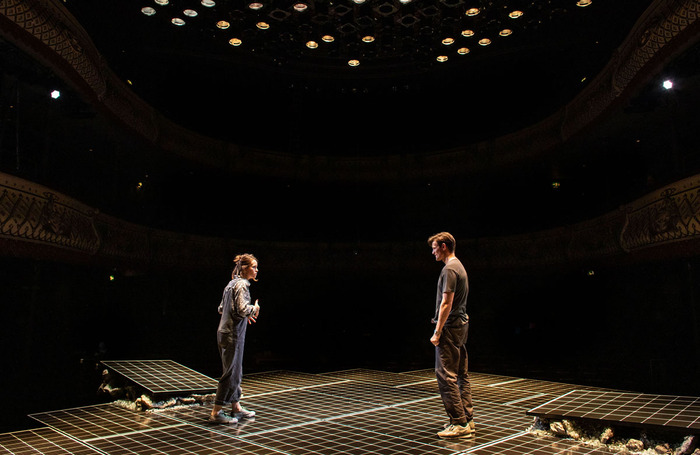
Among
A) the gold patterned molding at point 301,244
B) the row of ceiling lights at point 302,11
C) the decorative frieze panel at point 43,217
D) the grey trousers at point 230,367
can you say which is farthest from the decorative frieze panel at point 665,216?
the decorative frieze panel at point 43,217

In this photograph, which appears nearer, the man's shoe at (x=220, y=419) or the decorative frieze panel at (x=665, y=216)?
the man's shoe at (x=220, y=419)

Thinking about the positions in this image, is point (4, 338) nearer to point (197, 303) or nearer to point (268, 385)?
point (197, 303)

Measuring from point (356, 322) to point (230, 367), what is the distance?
465 inches

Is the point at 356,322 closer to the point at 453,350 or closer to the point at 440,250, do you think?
the point at 440,250

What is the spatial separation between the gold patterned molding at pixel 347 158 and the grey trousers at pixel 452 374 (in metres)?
5.29

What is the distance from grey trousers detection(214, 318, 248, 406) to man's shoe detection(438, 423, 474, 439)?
6.90 ft

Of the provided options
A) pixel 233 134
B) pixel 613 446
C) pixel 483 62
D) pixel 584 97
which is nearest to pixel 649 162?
pixel 584 97

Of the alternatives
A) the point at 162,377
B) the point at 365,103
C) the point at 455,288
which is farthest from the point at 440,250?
the point at 365,103

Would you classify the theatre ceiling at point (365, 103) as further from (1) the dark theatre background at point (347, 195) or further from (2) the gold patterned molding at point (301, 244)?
(2) the gold patterned molding at point (301, 244)

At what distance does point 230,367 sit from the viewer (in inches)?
195

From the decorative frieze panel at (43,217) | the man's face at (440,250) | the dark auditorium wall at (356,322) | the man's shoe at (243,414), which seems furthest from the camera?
the dark auditorium wall at (356,322)

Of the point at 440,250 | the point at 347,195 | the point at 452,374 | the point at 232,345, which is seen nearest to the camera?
the point at 452,374

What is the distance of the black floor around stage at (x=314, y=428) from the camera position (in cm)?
404

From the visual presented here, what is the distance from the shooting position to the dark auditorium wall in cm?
1160
